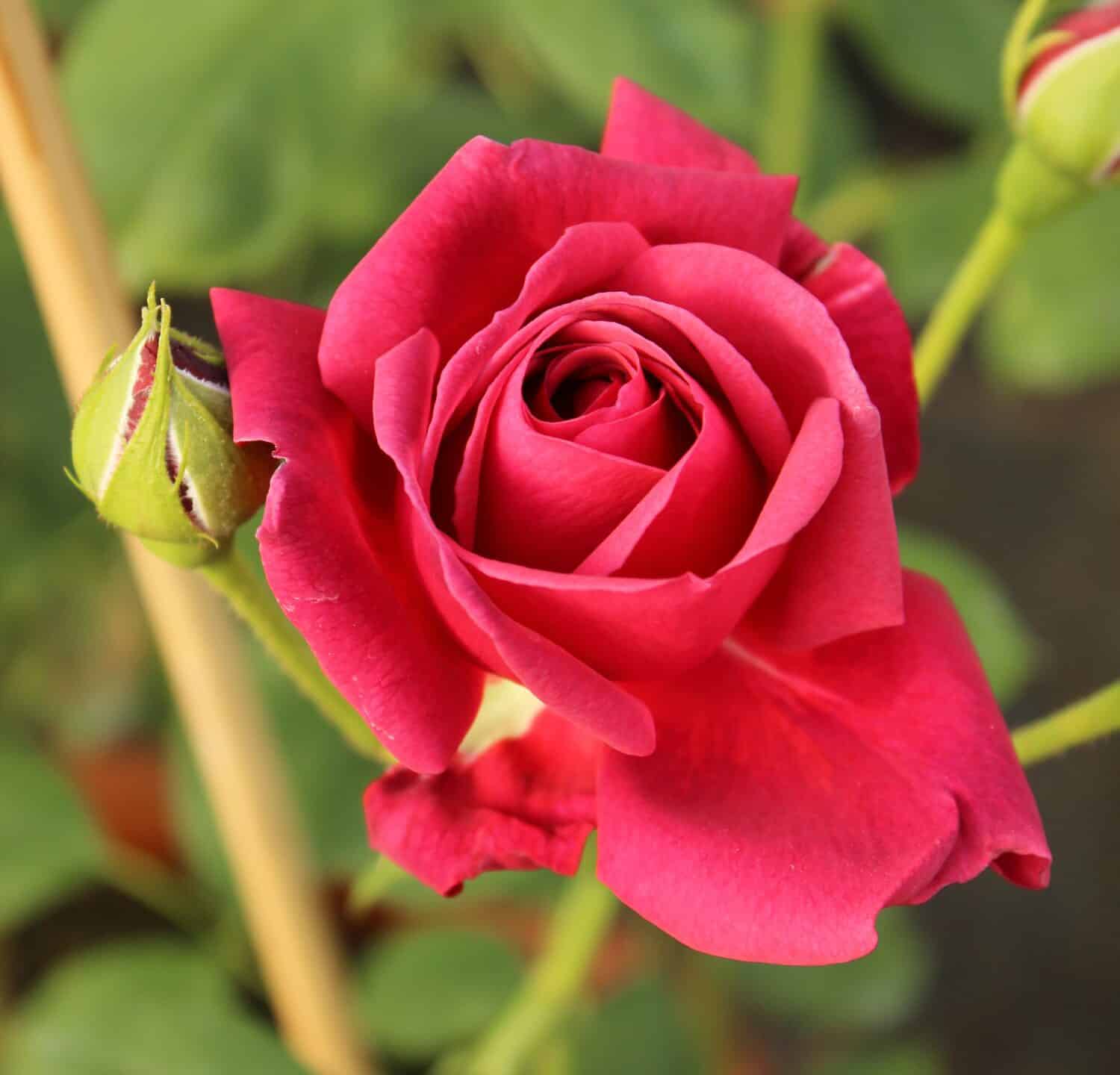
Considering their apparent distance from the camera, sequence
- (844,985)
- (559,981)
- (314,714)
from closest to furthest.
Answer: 1. (559,981)
2. (314,714)
3. (844,985)

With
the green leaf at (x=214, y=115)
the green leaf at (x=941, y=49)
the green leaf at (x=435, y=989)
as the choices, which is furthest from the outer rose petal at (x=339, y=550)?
the green leaf at (x=941, y=49)

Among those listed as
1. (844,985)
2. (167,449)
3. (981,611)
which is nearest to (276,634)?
(167,449)

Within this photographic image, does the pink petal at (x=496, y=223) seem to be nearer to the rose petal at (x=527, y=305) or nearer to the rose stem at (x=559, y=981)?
the rose petal at (x=527, y=305)

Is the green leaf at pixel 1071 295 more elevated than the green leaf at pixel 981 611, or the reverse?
the green leaf at pixel 1071 295

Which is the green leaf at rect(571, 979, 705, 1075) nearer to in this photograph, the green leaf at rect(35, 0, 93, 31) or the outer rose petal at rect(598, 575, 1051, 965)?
the outer rose petal at rect(598, 575, 1051, 965)

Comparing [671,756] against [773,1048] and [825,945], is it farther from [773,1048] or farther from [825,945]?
[773,1048]

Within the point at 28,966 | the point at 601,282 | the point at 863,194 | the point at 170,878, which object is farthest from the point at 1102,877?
the point at 601,282

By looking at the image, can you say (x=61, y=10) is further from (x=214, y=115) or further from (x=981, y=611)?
(x=981, y=611)
